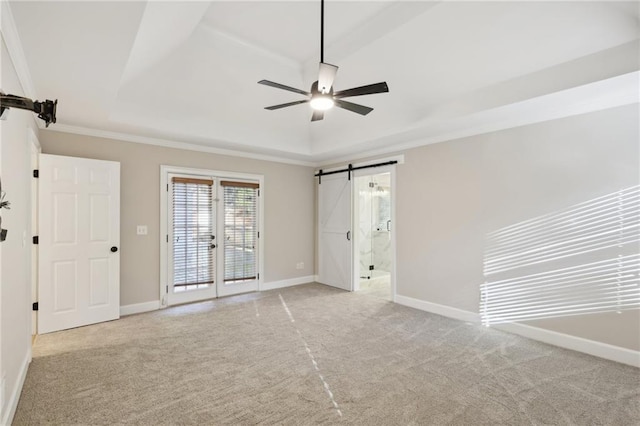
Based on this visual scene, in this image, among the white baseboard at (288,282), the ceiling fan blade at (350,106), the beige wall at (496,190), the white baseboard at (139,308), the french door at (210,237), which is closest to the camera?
the ceiling fan blade at (350,106)

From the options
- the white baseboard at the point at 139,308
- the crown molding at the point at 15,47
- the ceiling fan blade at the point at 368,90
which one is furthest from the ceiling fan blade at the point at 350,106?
the white baseboard at the point at 139,308

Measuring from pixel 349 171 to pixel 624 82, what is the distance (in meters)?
3.75

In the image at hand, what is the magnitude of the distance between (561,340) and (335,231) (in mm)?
3758

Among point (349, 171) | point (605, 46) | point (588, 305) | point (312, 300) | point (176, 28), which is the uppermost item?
point (176, 28)

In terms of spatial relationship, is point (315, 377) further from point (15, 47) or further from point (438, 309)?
point (15, 47)

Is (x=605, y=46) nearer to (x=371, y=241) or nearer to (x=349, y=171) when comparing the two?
(x=349, y=171)

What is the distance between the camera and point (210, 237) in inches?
203

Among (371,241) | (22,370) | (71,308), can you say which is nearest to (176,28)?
(22,370)

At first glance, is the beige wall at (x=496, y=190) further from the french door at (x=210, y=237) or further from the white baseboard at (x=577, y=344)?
the french door at (x=210, y=237)

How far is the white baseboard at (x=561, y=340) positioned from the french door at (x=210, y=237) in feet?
10.9

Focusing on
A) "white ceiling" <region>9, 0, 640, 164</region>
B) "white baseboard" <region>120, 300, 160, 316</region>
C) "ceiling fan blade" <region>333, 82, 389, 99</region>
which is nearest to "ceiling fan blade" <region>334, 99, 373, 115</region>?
"ceiling fan blade" <region>333, 82, 389, 99</region>

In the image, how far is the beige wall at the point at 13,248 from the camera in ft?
6.61

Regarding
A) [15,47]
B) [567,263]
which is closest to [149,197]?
[15,47]

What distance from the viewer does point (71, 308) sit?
151 inches
